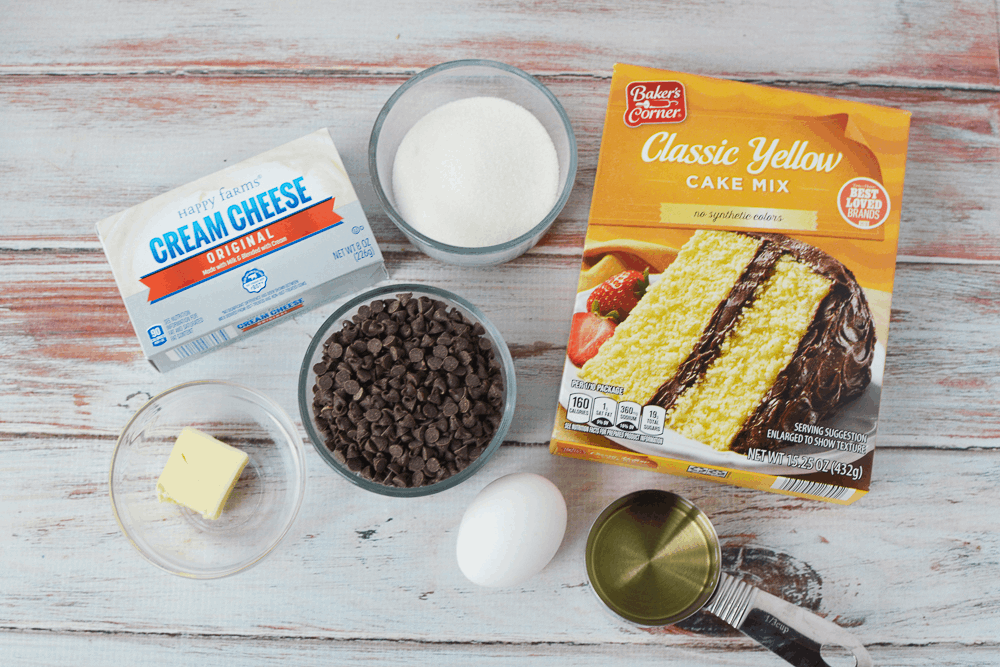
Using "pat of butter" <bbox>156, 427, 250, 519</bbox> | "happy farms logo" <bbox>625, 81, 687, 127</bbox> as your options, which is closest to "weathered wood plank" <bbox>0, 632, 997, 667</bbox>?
"pat of butter" <bbox>156, 427, 250, 519</bbox>

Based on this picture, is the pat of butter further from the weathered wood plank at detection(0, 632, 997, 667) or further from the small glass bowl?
the weathered wood plank at detection(0, 632, 997, 667)

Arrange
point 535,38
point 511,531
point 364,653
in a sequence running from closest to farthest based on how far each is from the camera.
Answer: point 511,531 → point 364,653 → point 535,38

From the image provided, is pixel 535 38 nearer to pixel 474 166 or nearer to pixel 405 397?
pixel 474 166

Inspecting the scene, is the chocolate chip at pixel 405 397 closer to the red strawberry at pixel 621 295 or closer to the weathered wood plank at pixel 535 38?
the red strawberry at pixel 621 295

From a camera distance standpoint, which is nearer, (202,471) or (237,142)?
(202,471)

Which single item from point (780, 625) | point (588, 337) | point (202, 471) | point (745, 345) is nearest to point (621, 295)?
point (588, 337)

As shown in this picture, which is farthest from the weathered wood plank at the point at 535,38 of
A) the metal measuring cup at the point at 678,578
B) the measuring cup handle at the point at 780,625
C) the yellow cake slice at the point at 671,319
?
the measuring cup handle at the point at 780,625

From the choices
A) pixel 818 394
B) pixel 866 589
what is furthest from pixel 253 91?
pixel 866 589

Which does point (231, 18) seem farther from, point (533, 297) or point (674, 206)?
point (674, 206)
